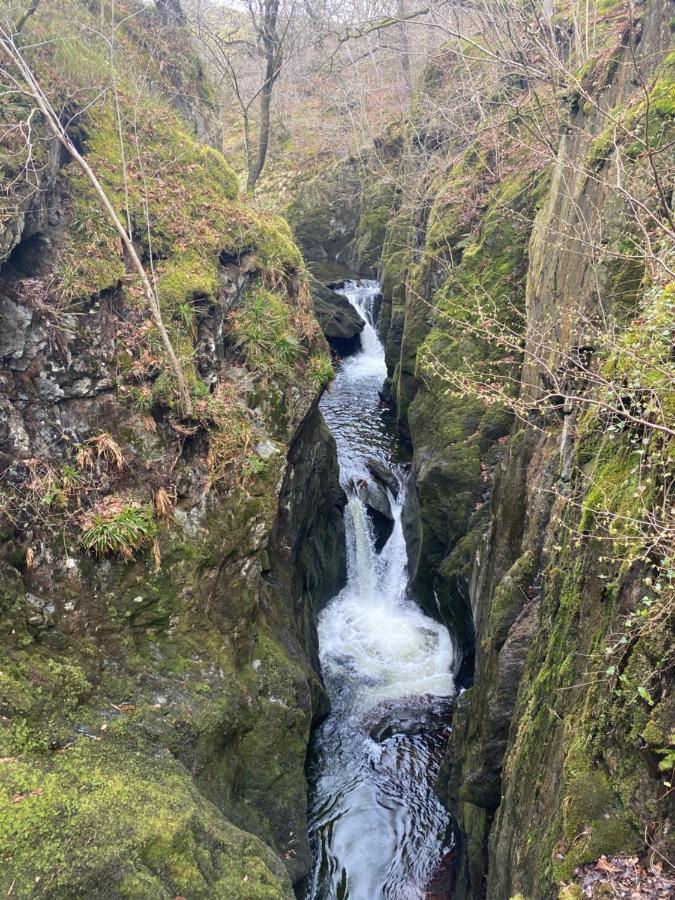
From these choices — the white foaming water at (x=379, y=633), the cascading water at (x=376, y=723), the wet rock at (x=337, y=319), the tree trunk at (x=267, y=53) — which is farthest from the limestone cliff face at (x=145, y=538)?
the wet rock at (x=337, y=319)

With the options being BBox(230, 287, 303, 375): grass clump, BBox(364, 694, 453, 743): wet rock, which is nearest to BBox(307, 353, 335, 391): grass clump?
BBox(230, 287, 303, 375): grass clump

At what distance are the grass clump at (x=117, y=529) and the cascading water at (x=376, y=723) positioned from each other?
203 inches

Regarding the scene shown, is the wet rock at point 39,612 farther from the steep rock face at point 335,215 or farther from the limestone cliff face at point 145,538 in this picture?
the steep rock face at point 335,215

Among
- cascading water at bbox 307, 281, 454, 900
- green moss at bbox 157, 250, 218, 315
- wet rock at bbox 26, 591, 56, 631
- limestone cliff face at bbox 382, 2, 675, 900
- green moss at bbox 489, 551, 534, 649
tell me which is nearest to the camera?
limestone cliff face at bbox 382, 2, 675, 900

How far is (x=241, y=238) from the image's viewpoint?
10289 mm

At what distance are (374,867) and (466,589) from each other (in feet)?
14.8

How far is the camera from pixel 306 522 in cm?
1083

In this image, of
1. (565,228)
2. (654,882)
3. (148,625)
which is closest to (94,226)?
(148,625)

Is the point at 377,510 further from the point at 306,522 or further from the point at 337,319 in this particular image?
the point at 337,319

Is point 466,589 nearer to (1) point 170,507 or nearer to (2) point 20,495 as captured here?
(1) point 170,507

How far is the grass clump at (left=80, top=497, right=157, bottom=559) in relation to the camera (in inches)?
254

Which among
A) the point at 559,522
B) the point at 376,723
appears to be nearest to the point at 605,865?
the point at 559,522

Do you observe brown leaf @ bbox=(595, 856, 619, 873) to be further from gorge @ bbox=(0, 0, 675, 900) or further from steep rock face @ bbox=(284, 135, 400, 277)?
steep rock face @ bbox=(284, 135, 400, 277)

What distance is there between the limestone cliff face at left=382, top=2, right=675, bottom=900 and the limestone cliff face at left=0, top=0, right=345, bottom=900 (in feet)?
8.42
